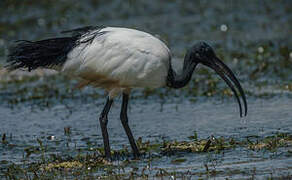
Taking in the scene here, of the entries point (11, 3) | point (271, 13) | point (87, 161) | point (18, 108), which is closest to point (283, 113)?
point (87, 161)

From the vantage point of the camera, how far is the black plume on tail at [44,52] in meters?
7.87

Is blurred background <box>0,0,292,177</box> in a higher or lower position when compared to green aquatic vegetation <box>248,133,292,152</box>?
higher

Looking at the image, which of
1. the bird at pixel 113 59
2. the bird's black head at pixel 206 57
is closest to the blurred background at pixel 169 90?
the bird's black head at pixel 206 57

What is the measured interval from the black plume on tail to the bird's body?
8 cm

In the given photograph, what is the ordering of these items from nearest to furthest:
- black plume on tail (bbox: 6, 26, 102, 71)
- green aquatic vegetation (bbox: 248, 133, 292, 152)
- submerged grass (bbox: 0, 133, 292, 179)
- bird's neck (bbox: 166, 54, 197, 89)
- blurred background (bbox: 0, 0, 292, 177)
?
submerged grass (bbox: 0, 133, 292, 179) → green aquatic vegetation (bbox: 248, 133, 292, 152) → black plume on tail (bbox: 6, 26, 102, 71) → bird's neck (bbox: 166, 54, 197, 89) → blurred background (bbox: 0, 0, 292, 177)

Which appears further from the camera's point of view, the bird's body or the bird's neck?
the bird's neck

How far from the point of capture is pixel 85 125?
32.0 feet

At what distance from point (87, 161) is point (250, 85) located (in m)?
4.81

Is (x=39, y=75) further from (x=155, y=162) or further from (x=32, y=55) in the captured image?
(x=155, y=162)

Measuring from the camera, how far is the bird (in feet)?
25.0

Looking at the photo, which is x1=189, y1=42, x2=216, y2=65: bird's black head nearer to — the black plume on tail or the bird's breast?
the bird's breast

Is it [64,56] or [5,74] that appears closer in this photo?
[64,56]

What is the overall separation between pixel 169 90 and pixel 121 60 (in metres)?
4.12

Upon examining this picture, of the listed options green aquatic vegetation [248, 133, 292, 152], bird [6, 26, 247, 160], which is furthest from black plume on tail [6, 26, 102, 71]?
green aquatic vegetation [248, 133, 292, 152]
